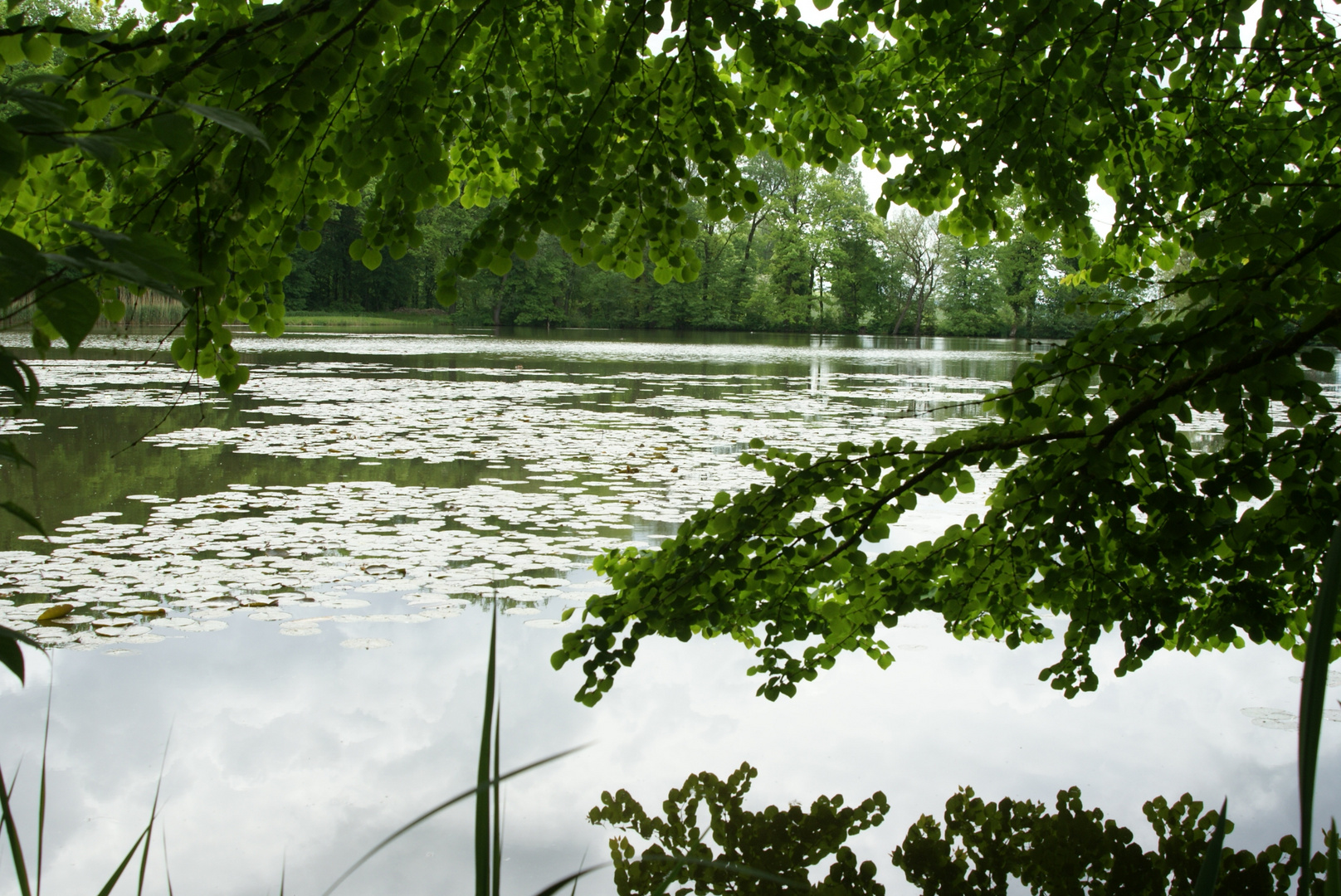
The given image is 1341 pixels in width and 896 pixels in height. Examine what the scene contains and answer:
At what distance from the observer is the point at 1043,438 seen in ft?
7.76

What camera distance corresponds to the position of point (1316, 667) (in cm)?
85

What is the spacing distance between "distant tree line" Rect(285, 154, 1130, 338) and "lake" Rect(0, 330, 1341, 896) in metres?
52.1

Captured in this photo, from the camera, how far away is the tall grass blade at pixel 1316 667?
843 millimetres

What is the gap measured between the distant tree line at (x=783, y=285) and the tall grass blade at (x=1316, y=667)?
5731 cm

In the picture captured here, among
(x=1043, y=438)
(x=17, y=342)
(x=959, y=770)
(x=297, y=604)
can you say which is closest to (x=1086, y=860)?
(x=959, y=770)

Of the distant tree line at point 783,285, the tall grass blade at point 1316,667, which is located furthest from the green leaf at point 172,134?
the distant tree line at point 783,285

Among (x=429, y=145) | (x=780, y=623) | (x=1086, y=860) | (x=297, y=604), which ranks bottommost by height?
(x=1086, y=860)

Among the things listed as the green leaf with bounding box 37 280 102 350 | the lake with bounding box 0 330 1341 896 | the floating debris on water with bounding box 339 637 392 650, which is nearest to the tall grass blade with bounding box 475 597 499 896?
the green leaf with bounding box 37 280 102 350

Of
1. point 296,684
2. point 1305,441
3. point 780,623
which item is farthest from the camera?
point 296,684

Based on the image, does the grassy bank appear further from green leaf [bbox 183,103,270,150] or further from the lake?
green leaf [bbox 183,103,270,150]

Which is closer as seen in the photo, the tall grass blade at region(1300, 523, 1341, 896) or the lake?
the tall grass blade at region(1300, 523, 1341, 896)

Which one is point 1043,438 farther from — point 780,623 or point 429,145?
point 429,145

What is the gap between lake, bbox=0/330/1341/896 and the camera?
3350mm

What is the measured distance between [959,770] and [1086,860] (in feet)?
2.01
